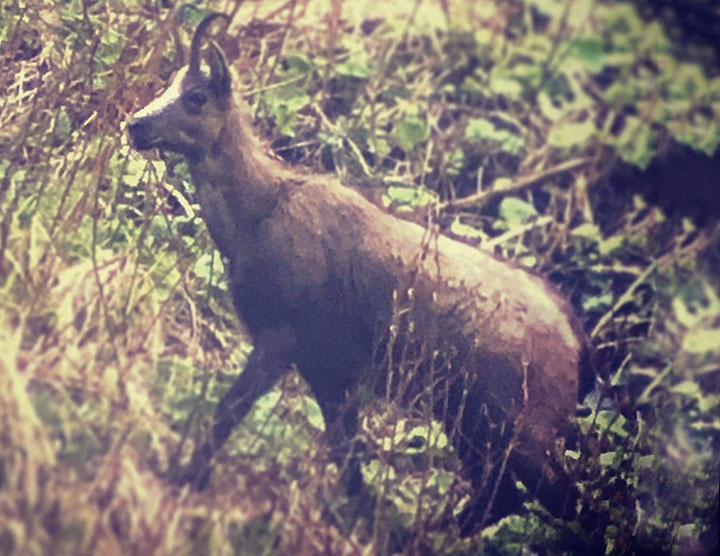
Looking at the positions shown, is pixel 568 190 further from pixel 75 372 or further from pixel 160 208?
pixel 75 372

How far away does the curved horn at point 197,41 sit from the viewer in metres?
2.42

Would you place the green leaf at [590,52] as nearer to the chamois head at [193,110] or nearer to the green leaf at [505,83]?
the green leaf at [505,83]

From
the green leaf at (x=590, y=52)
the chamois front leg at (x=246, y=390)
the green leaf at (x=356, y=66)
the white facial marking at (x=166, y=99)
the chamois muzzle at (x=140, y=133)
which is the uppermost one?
the green leaf at (x=590, y=52)

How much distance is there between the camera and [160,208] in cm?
250

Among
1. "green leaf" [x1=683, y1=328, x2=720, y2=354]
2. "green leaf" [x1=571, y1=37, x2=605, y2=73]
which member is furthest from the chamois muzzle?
"green leaf" [x1=683, y1=328, x2=720, y2=354]

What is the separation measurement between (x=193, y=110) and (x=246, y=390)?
3.12 feet

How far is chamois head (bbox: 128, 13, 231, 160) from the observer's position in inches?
94.3

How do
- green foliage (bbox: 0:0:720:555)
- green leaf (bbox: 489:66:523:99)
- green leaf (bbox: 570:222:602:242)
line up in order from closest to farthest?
green foliage (bbox: 0:0:720:555) → green leaf (bbox: 489:66:523:99) → green leaf (bbox: 570:222:602:242)

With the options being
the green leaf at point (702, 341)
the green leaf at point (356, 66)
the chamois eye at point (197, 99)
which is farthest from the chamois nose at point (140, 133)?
the green leaf at point (702, 341)

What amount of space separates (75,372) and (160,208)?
65 cm

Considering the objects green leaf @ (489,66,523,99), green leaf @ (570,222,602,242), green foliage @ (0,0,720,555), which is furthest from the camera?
green leaf @ (570,222,602,242)

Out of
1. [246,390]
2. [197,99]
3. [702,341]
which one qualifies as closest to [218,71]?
[197,99]

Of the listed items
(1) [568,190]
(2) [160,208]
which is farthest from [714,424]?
(2) [160,208]

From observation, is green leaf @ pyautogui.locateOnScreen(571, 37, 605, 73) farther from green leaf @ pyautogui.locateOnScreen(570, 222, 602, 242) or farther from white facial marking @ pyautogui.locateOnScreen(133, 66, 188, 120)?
white facial marking @ pyautogui.locateOnScreen(133, 66, 188, 120)
